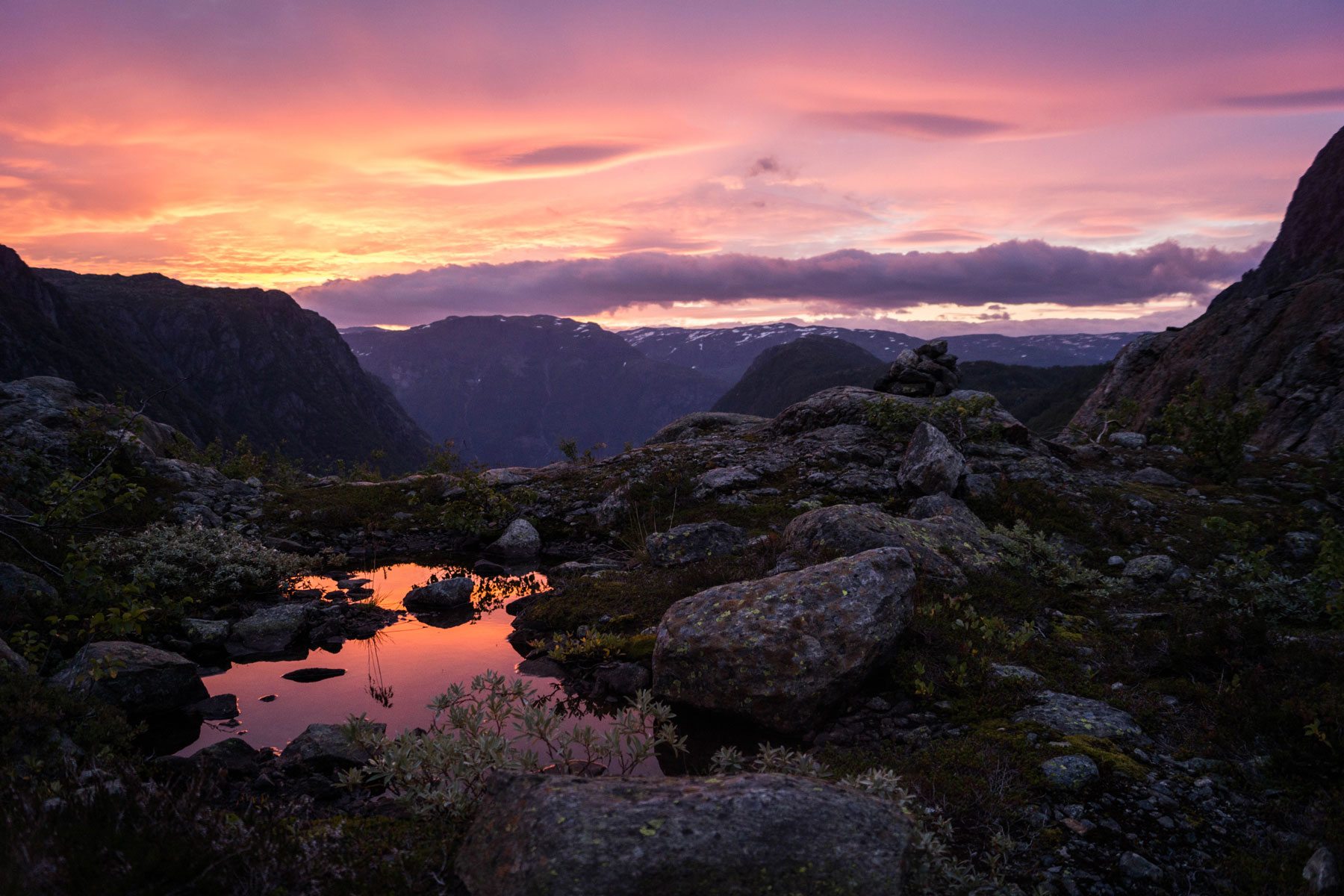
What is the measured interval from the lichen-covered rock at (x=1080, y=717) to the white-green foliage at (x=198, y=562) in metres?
14.8

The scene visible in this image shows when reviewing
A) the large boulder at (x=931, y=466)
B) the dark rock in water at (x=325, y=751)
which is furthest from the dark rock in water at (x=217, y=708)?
the large boulder at (x=931, y=466)

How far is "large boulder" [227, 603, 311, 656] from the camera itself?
12148 mm

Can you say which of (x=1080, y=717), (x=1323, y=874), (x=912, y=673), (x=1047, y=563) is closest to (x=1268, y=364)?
(x=1047, y=563)

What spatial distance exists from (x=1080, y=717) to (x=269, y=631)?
13.3 metres

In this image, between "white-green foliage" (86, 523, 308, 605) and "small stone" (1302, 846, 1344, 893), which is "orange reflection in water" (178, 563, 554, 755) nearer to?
"white-green foliage" (86, 523, 308, 605)

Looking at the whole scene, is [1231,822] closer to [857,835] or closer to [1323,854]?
[1323,854]

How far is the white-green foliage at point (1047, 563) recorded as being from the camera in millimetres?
12742

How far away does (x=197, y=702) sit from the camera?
379 inches

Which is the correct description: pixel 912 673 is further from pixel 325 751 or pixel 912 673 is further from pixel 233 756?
pixel 233 756

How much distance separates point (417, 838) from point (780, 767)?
310cm

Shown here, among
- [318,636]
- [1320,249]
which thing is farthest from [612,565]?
[1320,249]

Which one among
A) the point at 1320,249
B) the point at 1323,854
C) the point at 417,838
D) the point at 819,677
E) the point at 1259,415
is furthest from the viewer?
the point at 1320,249

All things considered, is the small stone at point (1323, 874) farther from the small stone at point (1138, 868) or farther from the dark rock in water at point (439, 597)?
the dark rock in water at point (439, 597)

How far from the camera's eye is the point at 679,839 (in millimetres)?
4383
